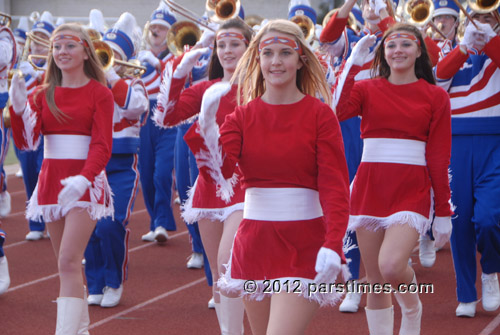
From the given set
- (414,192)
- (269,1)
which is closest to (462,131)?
(414,192)

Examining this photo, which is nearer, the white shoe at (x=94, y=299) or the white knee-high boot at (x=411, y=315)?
the white knee-high boot at (x=411, y=315)

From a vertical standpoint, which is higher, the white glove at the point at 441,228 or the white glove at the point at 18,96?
the white glove at the point at 18,96

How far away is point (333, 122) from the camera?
3.12 metres

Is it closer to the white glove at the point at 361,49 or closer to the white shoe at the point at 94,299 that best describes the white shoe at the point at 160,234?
the white shoe at the point at 94,299

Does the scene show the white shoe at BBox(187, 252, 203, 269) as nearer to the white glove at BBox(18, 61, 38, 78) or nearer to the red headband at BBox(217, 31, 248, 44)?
the white glove at BBox(18, 61, 38, 78)

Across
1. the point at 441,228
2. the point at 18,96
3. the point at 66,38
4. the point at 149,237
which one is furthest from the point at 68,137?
the point at 149,237

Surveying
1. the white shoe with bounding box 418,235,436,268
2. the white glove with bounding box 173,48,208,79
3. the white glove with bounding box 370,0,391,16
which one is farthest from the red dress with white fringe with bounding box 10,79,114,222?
the white shoe with bounding box 418,235,436,268

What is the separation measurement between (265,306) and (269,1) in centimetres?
2243

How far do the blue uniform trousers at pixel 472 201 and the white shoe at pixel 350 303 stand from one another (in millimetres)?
685

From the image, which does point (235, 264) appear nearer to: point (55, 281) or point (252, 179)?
point (252, 179)

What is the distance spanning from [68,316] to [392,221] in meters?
1.72

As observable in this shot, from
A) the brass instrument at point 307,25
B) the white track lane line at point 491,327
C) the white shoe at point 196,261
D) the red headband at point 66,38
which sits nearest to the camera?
the red headband at point 66,38

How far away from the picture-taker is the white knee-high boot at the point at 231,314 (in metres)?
4.25

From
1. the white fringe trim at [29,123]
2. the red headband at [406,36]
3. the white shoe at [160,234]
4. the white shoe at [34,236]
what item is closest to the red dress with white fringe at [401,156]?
the red headband at [406,36]
